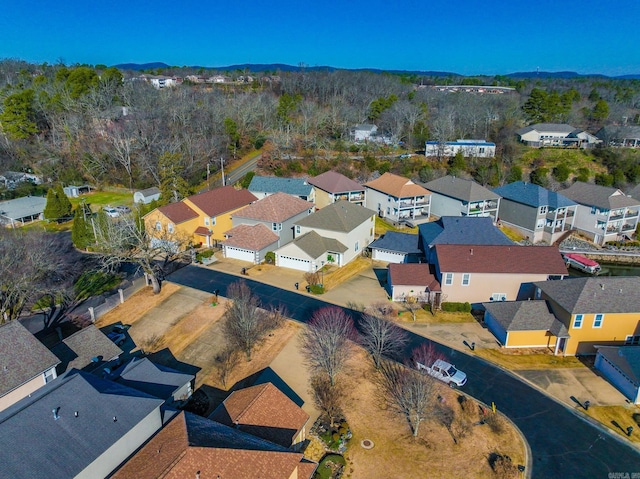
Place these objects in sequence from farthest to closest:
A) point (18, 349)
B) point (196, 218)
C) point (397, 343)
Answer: point (196, 218), point (397, 343), point (18, 349)

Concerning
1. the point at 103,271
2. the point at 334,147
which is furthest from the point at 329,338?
the point at 334,147

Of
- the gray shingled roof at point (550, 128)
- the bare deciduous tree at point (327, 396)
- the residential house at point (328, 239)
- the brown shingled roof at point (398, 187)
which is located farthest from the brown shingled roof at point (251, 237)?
the gray shingled roof at point (550, 128)

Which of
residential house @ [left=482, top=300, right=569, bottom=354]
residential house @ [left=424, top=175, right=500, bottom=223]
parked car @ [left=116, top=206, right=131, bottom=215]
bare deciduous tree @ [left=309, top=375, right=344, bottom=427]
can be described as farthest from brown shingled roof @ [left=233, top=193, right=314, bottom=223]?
residential house @ [left=482, top=300, right=569, bottom=354]

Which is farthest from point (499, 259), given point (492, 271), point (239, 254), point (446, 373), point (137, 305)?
point (137, 305)

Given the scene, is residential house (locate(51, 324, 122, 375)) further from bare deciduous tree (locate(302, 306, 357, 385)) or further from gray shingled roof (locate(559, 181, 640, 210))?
gray shingled roof (locate(559, 181, 640, 210))

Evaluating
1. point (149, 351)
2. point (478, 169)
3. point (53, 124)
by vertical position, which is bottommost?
point (149, 351)

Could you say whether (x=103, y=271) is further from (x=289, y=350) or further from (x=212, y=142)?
(x=212, y=142)

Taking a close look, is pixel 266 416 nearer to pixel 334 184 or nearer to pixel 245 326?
pixel 245 326

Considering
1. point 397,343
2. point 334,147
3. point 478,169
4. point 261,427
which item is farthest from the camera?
point 334,147
